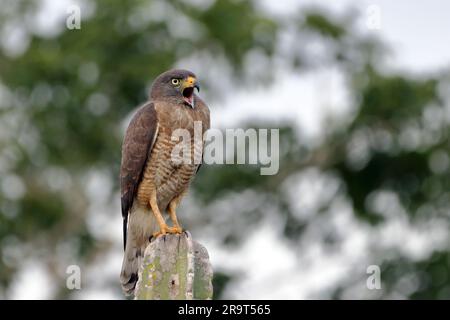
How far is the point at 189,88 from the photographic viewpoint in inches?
299

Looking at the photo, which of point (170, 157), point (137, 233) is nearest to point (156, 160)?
point (170, 157)

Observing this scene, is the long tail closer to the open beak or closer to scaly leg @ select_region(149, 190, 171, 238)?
scaly leg @ select_region(149, 190, 171, 238)

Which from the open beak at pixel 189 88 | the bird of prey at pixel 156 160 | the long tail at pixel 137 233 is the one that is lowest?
the long tail at pixel 137 233

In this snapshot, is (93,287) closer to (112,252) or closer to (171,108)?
(112,252)

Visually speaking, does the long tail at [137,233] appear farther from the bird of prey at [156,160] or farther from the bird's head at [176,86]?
the bird's head at [176,86]

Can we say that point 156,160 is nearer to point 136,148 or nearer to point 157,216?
point 136,148

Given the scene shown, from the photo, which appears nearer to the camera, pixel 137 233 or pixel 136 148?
pixel 136 148

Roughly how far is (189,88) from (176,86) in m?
0.09

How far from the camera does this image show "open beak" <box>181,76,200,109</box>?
7520 millimetres

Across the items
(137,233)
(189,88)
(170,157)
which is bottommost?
(137,233)

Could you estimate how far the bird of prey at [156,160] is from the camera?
7.41 metres

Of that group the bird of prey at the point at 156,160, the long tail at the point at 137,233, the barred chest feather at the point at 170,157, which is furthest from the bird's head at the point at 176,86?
the long tail at the point at 137,233

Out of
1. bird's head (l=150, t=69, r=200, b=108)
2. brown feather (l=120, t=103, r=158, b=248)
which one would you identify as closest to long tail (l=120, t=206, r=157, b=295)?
brown feather (l=120, t=103, r=158, b=248)
